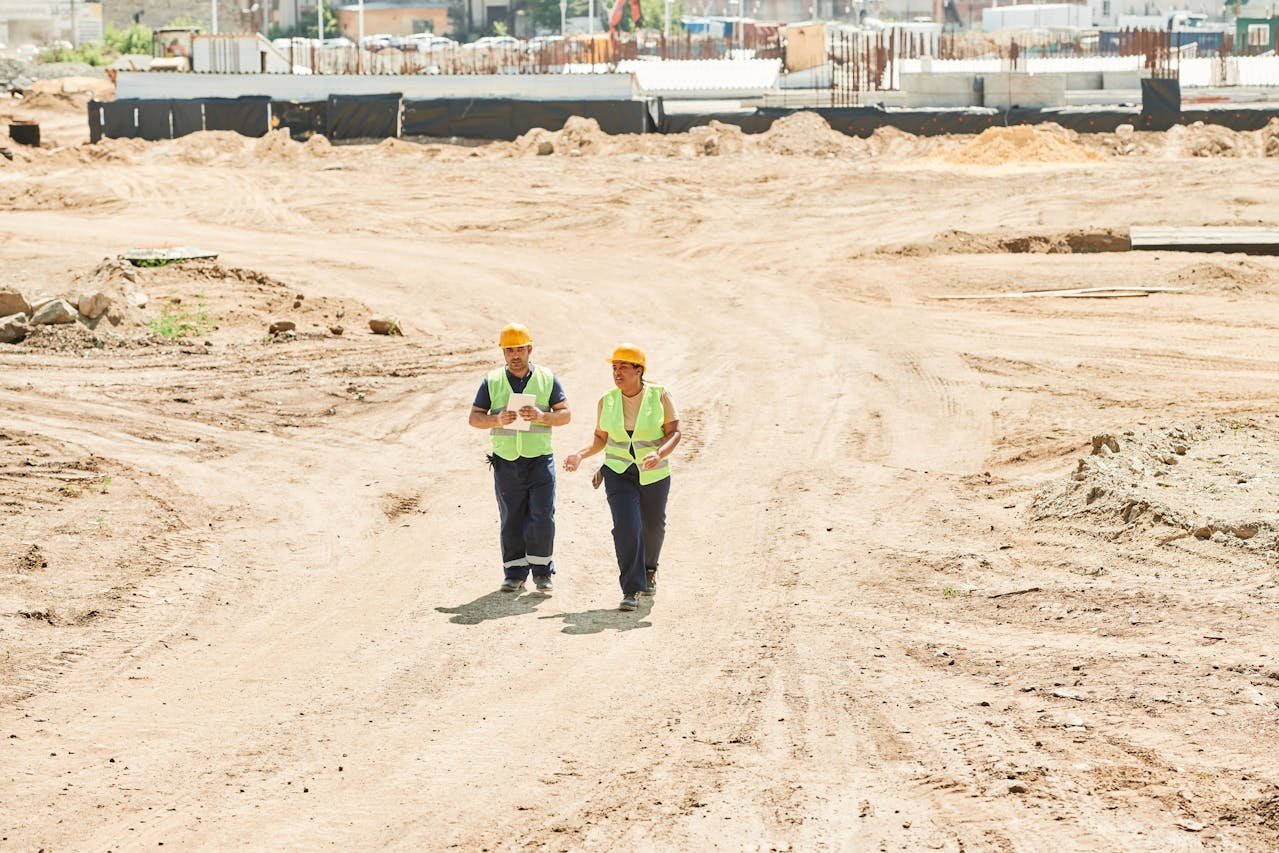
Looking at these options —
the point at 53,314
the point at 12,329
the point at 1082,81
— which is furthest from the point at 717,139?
the point at 12,329

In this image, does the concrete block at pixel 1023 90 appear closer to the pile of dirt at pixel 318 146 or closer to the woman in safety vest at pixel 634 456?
the pile of dirt at pixel 318 146

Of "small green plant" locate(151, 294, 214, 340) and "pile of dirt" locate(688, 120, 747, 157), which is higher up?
"pile of dirt" locate(688, 120, 747, 157)

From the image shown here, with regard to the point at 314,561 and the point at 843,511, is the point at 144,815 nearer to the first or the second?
the point at 314,561

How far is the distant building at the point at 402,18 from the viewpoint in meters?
115

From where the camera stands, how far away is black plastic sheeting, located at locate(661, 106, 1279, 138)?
3919 cm

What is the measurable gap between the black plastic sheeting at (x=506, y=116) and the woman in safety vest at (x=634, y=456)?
1276 inches

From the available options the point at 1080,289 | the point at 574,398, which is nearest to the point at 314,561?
the point at 574,398

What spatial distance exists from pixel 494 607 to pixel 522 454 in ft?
3.21

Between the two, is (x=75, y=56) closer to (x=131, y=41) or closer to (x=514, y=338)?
(x=131, y=41)

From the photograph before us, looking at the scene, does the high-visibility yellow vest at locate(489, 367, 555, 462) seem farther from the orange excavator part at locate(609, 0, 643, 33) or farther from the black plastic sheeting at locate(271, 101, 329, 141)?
the orange excavator part at locate(609, 0, 643, 33)

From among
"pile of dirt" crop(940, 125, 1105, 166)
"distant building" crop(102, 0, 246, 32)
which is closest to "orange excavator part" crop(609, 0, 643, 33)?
"distant building" crop(102, 0, 246, 32)

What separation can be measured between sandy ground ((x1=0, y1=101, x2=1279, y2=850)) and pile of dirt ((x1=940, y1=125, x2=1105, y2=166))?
1112 centimetres

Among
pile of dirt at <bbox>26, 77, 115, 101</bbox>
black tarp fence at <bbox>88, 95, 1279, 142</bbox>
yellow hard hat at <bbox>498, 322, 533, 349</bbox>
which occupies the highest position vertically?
pile of dirt at <bbox>26, 77, 115, 101</bbox>

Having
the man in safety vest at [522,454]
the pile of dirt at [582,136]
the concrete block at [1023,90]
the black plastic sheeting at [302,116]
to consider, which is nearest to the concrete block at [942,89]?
the concrete block at [1023,90]
